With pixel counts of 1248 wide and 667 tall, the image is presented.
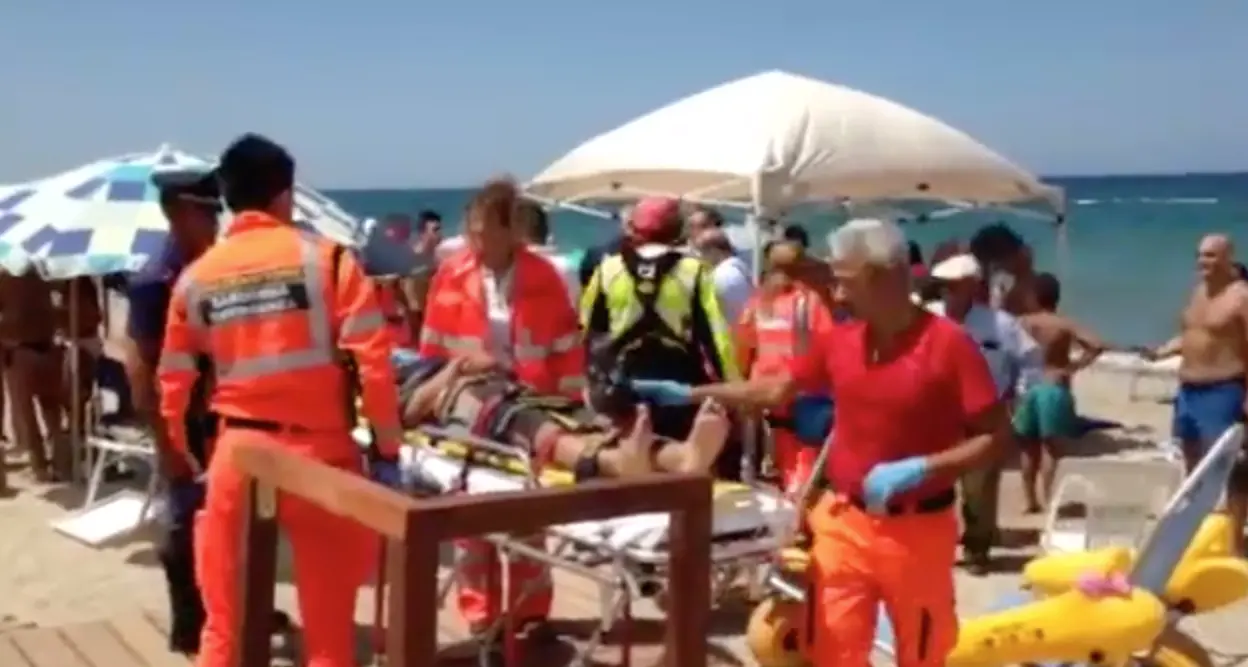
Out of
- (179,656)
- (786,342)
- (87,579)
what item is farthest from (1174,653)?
(87,579)

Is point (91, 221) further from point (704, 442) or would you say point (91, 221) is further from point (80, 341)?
point (704, 442)

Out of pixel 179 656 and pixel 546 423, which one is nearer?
pixel 546 423

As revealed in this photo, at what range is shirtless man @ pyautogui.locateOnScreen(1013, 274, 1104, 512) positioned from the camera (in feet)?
30.1

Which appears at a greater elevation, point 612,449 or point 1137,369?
point 612,449

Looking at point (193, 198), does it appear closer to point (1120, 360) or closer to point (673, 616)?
point (673, 616)

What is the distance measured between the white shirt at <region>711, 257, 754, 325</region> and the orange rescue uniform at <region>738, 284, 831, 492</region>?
1.12 m

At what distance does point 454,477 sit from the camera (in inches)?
213

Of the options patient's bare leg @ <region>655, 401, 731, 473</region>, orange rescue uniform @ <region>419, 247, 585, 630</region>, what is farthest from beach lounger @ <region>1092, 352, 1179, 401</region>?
patient's bare leg @ <region>655, 401, 731, 473</region>

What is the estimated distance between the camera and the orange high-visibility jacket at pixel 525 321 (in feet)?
18.3

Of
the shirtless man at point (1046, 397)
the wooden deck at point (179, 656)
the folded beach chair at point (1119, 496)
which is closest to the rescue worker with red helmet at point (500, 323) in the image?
the wooden deck at point (179, 656)

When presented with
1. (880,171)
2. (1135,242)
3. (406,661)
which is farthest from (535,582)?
(1135,242)

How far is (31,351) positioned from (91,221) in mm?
1572

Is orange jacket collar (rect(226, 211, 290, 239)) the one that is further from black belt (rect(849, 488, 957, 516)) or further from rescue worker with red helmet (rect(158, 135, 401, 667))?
black belt (rect(849, 488, 957, 516))

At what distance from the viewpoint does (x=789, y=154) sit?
9.09m
